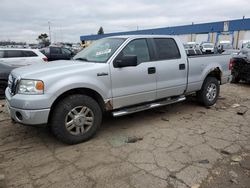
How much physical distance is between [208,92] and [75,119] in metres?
3.79

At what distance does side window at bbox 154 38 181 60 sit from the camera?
192 inches

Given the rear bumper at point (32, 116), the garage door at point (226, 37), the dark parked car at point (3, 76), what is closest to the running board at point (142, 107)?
the rear bumper at point (32, 116)

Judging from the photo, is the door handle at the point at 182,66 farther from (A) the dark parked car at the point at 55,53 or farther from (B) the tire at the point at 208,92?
(A) the dark parked car at the point at 55,53

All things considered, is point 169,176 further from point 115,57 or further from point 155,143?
point 115,57

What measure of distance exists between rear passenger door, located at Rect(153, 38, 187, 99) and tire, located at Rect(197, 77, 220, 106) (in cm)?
89

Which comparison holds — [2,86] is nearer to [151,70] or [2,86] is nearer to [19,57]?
[19,57]

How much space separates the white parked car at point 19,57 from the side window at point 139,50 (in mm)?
6056

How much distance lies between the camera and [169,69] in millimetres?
4883

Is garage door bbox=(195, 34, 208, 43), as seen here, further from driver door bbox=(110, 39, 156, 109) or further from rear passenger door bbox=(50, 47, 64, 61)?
driver door bbox=(110, 39, 156, 109)

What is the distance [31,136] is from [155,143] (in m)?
2.28

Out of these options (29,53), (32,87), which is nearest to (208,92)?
(32,87)

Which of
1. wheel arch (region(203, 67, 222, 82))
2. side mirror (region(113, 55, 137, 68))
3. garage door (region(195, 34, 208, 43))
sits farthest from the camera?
garage door (region(195, 34, 208, 43))

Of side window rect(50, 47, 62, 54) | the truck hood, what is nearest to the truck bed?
the truck hood

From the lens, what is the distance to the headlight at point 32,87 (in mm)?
3428
